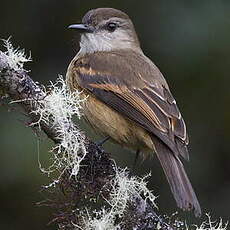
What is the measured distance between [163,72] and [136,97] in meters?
1.25

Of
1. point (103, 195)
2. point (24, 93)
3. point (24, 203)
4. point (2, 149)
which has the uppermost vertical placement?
point (24, 93)

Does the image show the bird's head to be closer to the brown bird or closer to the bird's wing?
the brown bird

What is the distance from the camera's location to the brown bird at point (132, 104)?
490cm

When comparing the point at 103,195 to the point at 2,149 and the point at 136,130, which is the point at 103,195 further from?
the point at 2,149

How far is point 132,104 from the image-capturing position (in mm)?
5188

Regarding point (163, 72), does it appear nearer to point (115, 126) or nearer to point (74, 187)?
point (115, 126)

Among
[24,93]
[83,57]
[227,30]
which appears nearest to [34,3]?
[83,57]

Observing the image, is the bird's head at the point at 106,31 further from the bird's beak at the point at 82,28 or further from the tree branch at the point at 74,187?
the tree branch at the point at 74,187

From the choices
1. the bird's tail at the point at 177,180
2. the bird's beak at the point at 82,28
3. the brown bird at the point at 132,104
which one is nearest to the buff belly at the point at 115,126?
the brown bird at the point at 132,104

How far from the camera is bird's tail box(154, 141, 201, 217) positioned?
15.0ft

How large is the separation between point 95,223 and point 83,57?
1947mm

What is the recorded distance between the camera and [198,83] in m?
6.52

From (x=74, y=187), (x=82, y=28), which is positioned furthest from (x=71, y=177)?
(x=82, y=28)

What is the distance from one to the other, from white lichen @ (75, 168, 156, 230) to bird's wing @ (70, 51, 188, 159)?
589mm
